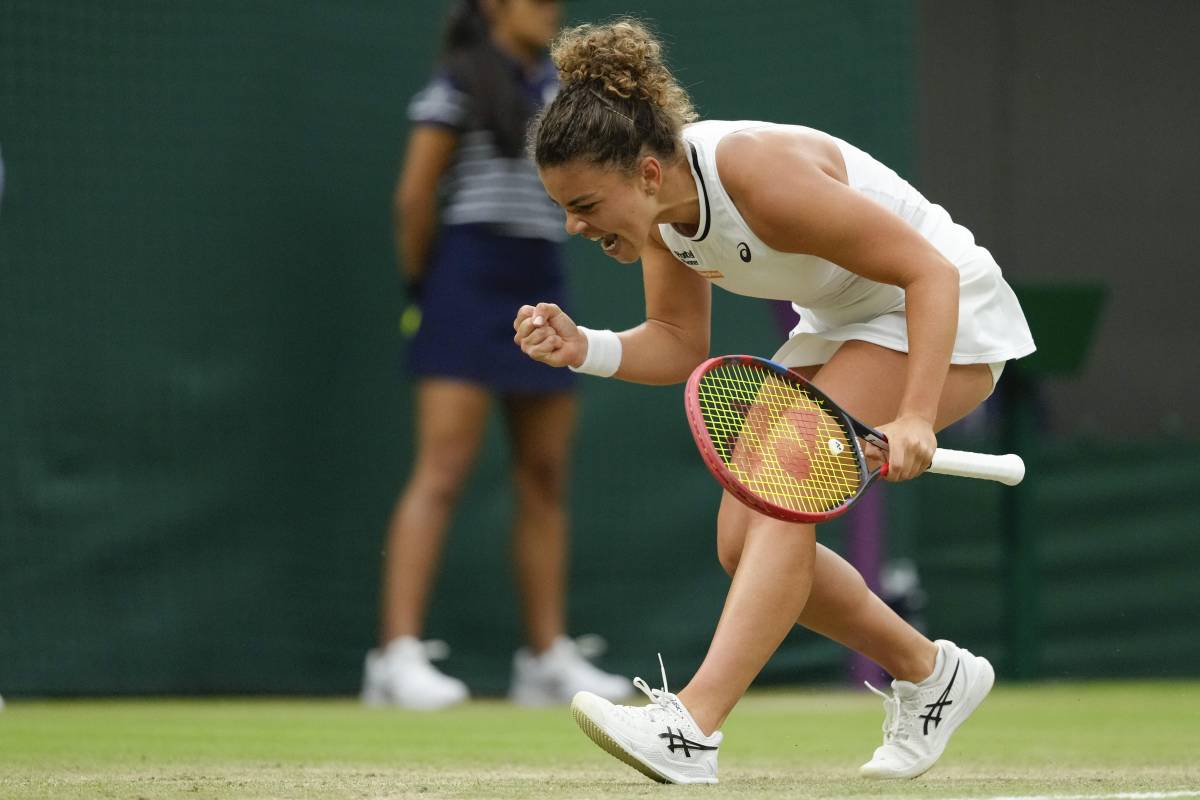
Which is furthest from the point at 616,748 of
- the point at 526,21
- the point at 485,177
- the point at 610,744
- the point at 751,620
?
the point at 526,21

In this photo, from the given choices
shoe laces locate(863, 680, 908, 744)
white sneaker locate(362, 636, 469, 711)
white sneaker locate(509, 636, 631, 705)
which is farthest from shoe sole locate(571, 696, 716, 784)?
white sneaker locate(509, 636, 631, 705)

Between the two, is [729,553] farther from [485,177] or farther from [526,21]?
[526,21]

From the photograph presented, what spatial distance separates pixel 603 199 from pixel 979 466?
706mm

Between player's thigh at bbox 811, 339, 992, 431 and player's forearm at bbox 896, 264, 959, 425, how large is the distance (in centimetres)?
22

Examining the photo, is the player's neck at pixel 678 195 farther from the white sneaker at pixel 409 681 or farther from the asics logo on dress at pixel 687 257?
the white sneaker at pixel 409 681

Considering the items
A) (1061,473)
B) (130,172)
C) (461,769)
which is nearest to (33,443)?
(130,172)

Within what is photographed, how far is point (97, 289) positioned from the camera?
513cm

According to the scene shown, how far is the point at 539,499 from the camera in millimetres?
5172

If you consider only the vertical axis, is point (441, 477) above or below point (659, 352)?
below

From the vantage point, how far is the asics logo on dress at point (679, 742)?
2811mm

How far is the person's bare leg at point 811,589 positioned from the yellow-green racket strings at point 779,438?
0.55 ft

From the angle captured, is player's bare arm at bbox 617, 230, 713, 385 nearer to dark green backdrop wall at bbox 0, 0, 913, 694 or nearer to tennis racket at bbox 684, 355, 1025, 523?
tennis racket at bbox 684, 355, 1025, 523

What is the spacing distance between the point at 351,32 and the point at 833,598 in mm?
2951

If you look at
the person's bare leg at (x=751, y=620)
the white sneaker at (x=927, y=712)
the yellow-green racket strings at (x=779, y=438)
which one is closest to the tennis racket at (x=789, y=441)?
the yellow-green racket strings at (x=779, y=438)
